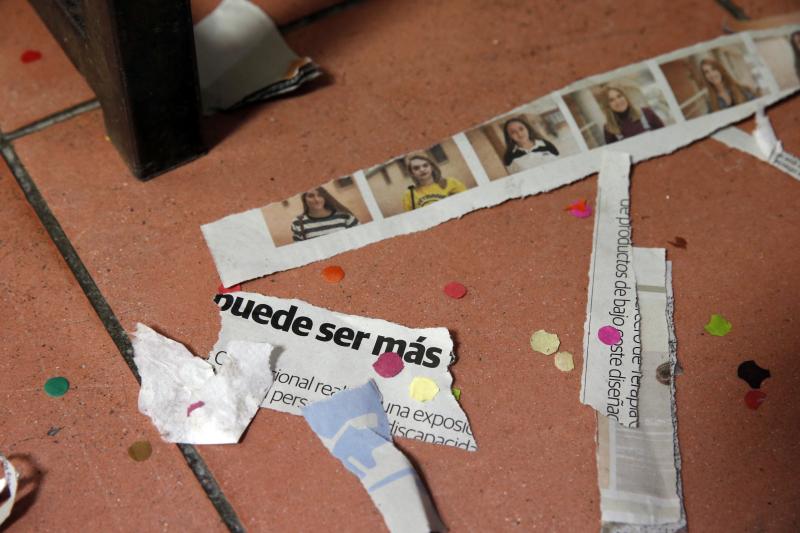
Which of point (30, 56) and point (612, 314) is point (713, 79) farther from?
point (30, 56)

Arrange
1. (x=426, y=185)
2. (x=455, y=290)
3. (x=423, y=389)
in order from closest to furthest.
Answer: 1. (x=423, y=389)
2. (x=455, y=290)
3. (x=426, y=185)

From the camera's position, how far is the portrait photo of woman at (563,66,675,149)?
1.39 meters

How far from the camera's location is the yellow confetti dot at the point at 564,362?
1.14m

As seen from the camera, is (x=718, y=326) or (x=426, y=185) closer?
(x=718, y=326)

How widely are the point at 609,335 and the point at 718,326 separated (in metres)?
0.16

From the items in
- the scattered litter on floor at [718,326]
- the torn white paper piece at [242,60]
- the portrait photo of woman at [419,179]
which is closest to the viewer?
the scattered litter on floor at [718,326]

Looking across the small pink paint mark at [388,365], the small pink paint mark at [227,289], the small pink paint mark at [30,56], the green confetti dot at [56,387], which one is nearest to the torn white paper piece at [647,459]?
the small pink paint mark at [388,365]

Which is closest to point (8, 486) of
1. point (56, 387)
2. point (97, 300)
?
point (56, 387)

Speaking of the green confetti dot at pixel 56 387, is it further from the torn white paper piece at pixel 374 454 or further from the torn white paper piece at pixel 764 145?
the torn white paper piece at pixel 764 145

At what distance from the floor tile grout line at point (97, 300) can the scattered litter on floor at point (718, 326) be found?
66 centimetres

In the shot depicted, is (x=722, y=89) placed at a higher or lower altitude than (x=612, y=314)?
higher

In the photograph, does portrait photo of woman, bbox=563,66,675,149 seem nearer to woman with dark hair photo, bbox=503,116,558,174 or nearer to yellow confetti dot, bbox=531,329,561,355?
woman with dark hair photo, bbox=503,116,558,174

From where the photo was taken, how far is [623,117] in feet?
4.62

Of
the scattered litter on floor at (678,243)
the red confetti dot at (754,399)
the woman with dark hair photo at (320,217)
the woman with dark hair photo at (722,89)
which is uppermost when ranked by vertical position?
the woman with dark hair photo at (320,217)
